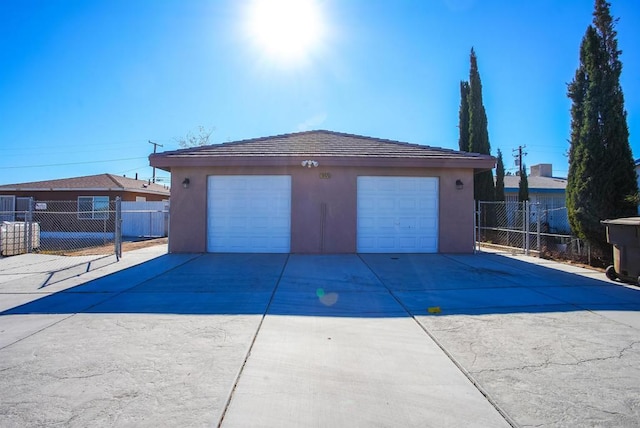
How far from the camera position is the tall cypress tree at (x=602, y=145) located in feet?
30.0

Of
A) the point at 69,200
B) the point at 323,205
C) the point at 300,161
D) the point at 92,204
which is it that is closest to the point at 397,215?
the point at 323,205

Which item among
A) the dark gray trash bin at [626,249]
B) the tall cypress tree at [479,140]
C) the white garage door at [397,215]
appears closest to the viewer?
the dark gray trash bin at [626,249]

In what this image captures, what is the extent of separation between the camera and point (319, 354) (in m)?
3.54

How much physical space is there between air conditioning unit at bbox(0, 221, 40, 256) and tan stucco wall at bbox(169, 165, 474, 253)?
529 centimetres

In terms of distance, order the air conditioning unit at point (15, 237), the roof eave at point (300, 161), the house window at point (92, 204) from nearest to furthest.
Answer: the roof eave at point (300, 161), the air conditioning unit at point (15, 237), the house window at point (92, 204)

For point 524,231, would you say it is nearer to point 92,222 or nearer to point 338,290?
point 338,290

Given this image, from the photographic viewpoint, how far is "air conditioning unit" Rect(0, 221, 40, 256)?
11.1 m

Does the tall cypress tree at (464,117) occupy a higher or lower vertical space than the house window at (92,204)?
higher

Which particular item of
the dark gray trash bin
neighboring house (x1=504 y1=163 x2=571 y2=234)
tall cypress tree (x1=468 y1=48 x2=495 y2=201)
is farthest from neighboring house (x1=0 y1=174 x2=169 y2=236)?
neighboring house (x1=504 y1=163 x2=571 y2=234)

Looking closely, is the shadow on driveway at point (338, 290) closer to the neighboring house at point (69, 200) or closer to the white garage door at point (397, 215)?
the white garage door at point (397, 215)

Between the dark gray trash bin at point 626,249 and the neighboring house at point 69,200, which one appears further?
the neighboring house at point 69,200

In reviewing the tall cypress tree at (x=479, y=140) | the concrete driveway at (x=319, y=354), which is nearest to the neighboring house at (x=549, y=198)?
the tall cypress tree at (x=479, y=140)

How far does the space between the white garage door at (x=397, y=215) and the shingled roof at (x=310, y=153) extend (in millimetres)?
751

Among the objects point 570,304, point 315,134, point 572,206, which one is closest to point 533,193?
point 572,206
